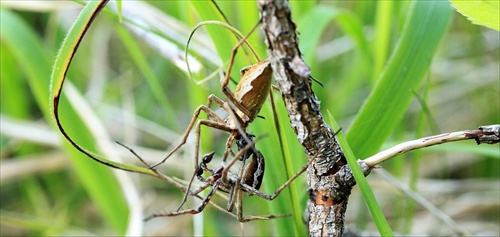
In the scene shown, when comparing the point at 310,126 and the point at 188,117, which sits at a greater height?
the point at 188,117

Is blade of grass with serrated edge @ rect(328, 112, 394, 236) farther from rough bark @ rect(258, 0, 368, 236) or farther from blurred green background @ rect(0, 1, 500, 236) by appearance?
blurred green background @ rect(0, 1, 500, 236)

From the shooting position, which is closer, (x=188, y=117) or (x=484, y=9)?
(x=484, y=9)

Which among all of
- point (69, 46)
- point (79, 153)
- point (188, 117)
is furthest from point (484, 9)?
point (188, 117)

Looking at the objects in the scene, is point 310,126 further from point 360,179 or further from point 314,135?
point 360,179

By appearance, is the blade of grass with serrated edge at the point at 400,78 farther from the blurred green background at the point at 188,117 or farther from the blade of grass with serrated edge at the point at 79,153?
the blade of grass with serrated edge at the point at 79,153

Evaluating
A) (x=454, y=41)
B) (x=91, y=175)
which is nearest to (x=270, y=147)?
(x=91, y=175)

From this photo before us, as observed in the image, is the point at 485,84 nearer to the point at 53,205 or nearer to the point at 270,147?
the point at 270,147
